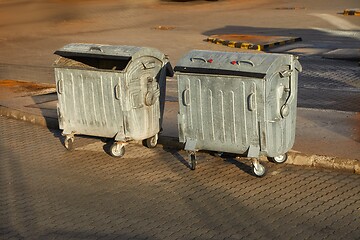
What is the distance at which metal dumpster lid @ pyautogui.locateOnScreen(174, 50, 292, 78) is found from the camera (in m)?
8.86

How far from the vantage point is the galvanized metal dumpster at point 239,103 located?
892cm

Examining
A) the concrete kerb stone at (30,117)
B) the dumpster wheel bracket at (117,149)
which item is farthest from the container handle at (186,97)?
the concrete kerb stone at (30,117)

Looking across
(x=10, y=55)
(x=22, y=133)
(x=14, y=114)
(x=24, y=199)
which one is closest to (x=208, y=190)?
(x=24, y=199)

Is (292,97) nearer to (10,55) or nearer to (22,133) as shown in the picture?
(22,133)

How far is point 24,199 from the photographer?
863cm

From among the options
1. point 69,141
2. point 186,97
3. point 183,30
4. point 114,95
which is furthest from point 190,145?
point 183,30

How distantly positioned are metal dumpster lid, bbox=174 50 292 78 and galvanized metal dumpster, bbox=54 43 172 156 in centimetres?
88

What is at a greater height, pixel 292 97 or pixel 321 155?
pixel 292 97

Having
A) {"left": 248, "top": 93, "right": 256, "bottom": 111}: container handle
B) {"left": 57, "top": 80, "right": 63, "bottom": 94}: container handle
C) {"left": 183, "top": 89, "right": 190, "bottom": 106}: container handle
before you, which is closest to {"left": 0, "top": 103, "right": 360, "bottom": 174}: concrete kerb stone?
{"left": 248, "top": 93, "right": 256, "bottom": 111}: container handle

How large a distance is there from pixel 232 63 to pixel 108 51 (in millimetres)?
1885

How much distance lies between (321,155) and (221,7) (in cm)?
2522

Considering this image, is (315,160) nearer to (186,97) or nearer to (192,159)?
(192,159)

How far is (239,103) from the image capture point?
29.7 feet

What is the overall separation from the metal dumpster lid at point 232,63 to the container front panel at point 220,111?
0.09m
